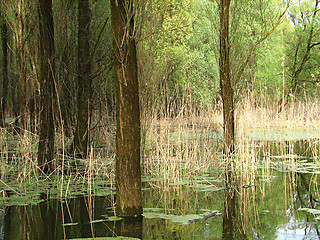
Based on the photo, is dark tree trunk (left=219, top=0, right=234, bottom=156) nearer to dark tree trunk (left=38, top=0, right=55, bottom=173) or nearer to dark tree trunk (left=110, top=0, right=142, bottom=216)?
dark tree trunk (left=38, top=0, right=55, bottom=173)

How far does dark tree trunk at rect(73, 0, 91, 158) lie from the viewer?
19.5ft

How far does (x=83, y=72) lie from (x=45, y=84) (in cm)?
98

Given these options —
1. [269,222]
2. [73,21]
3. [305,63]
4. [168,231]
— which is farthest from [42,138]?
[305,63]

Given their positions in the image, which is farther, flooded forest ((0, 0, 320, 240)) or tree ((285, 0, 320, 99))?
tree ((285, 0, 320, 99))

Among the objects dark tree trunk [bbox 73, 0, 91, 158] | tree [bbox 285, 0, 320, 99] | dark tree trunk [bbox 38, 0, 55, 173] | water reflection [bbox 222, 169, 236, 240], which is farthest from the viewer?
tree [bbox 285, 0, 320, 99]

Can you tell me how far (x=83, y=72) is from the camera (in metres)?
5.94

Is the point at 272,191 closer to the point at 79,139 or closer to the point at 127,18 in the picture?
the point at 127,18

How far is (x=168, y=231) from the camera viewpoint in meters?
2.72

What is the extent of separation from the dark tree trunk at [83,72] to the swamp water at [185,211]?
168 cm

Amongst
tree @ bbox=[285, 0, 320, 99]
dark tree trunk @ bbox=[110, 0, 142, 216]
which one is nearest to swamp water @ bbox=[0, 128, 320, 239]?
dark tree trunk @ bbox=[110, 0, 142, 216]

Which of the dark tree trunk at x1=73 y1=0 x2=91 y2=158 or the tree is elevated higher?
the tree

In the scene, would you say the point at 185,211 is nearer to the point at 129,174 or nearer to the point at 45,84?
the point at 129,174

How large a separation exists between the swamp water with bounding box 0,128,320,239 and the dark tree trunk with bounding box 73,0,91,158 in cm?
168

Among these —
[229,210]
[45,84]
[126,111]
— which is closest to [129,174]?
[126,111]
